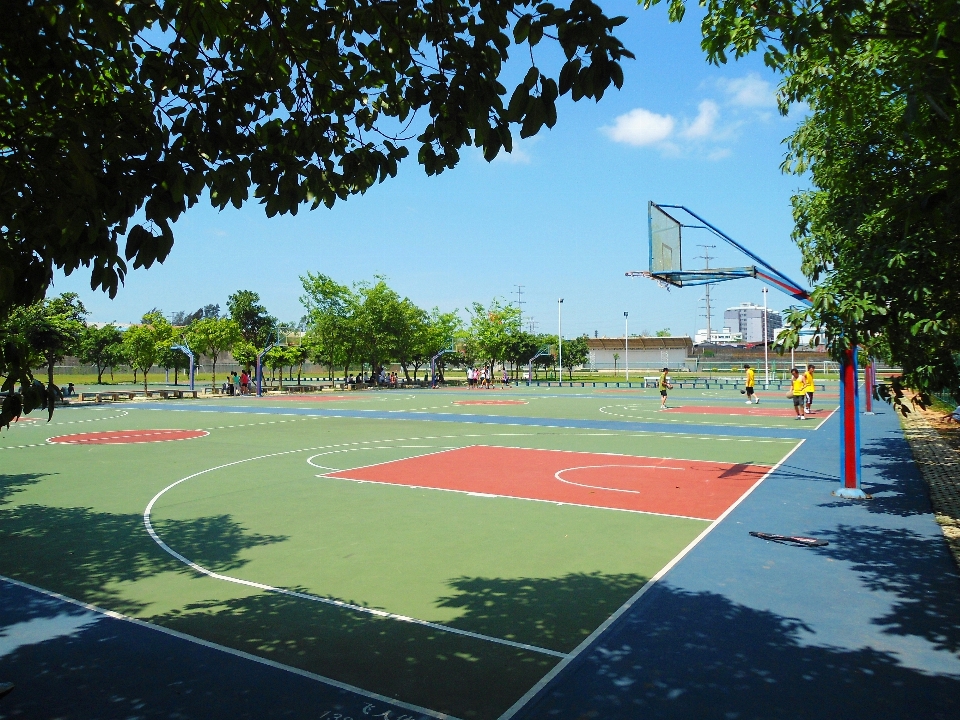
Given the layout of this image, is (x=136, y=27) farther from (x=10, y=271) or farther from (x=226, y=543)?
(x=226, y=543)

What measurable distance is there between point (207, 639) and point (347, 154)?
13.2ft

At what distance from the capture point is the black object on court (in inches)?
331

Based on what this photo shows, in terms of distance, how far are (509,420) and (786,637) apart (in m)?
20.4

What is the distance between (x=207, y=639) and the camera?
582 cm

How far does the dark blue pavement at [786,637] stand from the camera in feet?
15.4

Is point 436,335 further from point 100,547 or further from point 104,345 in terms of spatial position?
point 100,547

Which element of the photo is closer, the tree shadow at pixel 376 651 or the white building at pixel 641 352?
the tree shadow at pixel 376 651

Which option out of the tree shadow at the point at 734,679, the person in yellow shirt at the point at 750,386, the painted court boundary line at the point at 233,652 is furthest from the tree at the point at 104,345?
the tree shadow at the point at 734,679

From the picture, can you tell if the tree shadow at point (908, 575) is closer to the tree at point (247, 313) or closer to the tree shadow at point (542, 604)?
the tree shadow at point (542, 604)

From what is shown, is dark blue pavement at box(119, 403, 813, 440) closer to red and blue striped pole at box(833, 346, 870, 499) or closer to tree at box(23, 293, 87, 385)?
tree at box(23, 293, 87, 385)

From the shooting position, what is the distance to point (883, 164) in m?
8.05

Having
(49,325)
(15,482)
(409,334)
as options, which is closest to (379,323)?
(409,334)

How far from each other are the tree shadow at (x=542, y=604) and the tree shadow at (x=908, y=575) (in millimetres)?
2291

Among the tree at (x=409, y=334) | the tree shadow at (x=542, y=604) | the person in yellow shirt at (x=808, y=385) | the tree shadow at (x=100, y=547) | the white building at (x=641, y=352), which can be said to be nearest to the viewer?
the tree shadow at (x=542, y=604)
